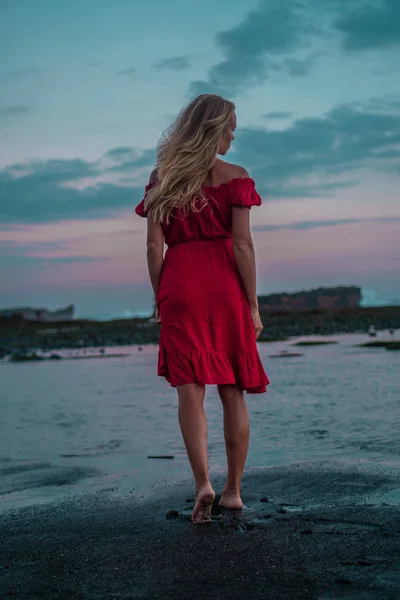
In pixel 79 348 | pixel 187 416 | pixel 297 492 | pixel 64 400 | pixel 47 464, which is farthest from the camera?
pixel 79 348

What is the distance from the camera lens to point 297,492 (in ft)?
15.7

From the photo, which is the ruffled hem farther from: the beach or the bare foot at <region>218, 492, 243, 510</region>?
the beach

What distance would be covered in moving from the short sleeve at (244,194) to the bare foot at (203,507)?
1.61m

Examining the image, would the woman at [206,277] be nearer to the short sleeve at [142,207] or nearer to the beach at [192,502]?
the short sleeve at [142,207]

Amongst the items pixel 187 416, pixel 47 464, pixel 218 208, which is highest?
pixel 218 208

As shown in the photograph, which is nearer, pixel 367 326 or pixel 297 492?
pixel 297 492

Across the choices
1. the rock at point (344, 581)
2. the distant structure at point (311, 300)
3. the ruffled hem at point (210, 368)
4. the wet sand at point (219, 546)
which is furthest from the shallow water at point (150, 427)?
the distant structure at point (311, 300)

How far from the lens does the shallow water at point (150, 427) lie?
5.83 metres

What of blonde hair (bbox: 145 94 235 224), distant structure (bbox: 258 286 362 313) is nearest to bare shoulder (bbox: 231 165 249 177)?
blonde hair (bbox: 145 94 235 224)

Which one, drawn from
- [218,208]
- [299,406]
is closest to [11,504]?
[218,208]

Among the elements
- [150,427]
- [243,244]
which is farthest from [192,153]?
[150,427]

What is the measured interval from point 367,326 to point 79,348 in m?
12.0

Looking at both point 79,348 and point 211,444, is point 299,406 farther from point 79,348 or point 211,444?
point 79,348

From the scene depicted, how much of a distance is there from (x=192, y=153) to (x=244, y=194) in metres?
0.38
